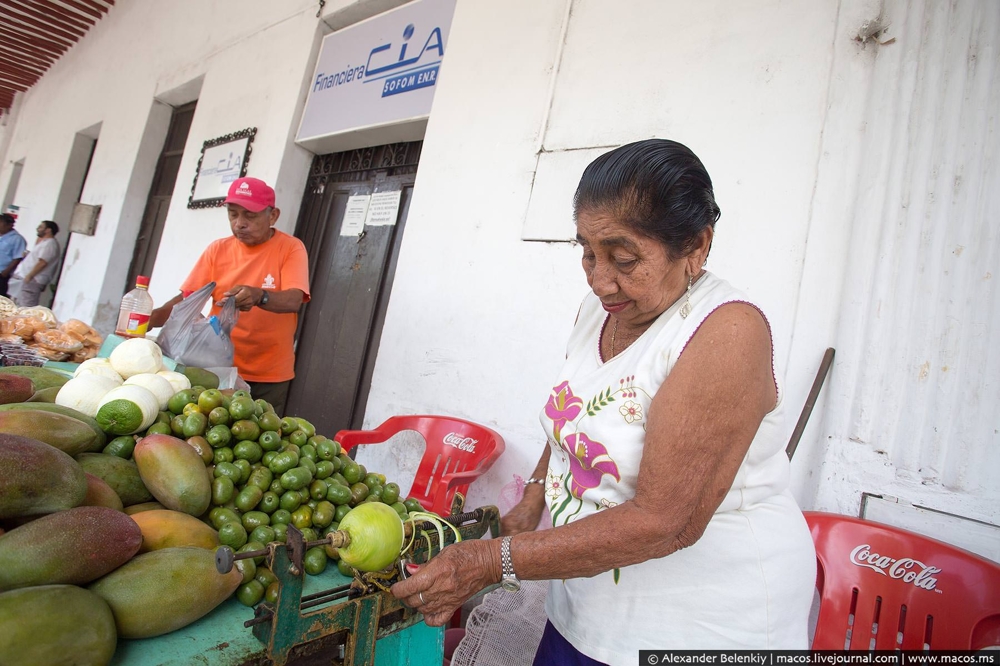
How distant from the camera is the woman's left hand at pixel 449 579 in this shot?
113cm

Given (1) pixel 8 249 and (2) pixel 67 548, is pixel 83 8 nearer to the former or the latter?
(1) pixel 8 249

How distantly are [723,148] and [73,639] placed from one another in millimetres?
2803

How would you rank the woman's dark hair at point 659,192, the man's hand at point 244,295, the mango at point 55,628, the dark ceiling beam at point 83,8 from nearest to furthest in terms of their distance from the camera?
the mango at point 55,628 < the woman's dark hair at point 659,192 < the man's hand at point 244,295 < the dark ceiling beam at point 83,8

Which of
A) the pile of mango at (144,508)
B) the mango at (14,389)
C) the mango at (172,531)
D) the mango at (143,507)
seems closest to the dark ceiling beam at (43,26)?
the pile of mango at (144,508)

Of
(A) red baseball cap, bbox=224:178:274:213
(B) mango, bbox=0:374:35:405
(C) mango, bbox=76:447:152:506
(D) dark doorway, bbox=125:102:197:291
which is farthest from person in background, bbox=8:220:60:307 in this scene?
(C) mango, bbox=76:447:152:506

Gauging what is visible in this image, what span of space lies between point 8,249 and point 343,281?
6.97m

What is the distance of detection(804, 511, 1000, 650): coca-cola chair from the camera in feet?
5.34

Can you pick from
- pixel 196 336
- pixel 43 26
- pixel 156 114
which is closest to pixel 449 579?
pixel 196 336

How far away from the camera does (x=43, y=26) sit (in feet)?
34.2

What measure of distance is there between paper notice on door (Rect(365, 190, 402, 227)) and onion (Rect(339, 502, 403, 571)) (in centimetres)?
354

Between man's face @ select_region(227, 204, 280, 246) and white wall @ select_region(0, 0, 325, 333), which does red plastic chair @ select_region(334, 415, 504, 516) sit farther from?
white wall @ select_region(0, 0, 325, 333)

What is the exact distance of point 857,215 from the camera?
2199mm

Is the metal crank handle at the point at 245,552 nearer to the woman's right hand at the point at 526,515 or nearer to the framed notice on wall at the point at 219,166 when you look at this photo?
the woman's right hand at the point at 526,515

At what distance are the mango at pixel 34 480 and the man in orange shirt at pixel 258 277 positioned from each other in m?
2.06
